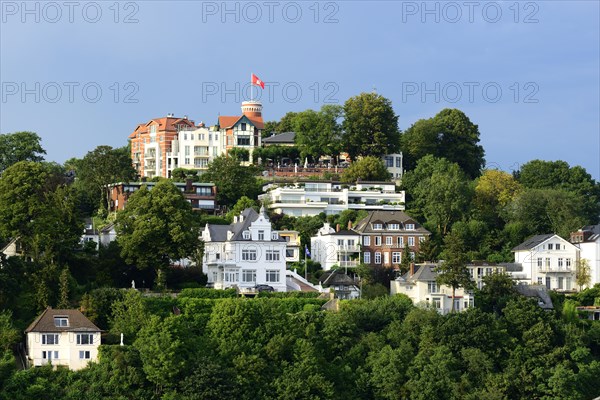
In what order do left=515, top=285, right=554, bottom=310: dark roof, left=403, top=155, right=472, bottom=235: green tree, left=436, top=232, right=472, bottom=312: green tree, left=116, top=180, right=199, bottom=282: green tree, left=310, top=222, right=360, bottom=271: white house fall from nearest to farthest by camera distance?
1. left=116, top=180, right=199, bottom=282: green tree
2. left=436, top=232, right=472, bottom=312: green tree
3. left=515, top=285, right=554, bottom=310: dark roof
4. left=310, top=222, right=360, bottom=271: white house
5. left=403, top=155, right=472, bottom=235: green tree

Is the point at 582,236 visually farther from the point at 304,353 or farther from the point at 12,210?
the point at 12,210

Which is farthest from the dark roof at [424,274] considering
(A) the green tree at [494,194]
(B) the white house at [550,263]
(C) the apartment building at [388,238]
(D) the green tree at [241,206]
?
(A) the green tree at [494,194]

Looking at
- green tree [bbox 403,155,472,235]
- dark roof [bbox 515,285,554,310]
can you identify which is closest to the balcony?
dark roof [bbox 515,285,554,310]

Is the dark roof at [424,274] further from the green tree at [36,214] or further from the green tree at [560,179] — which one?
the green tree at [560,179]

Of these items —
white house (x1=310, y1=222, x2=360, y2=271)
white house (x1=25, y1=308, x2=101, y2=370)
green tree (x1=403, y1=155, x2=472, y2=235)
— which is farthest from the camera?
green tree (x1=403, y1=155, x2=472, y2=235)

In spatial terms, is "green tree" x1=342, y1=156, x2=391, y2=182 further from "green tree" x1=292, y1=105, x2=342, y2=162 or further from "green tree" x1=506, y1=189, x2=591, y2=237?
"green tree" x1=506, y1=189, x2=591, y2=237

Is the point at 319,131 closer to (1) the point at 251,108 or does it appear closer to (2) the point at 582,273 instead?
(1) the point at 251,108
